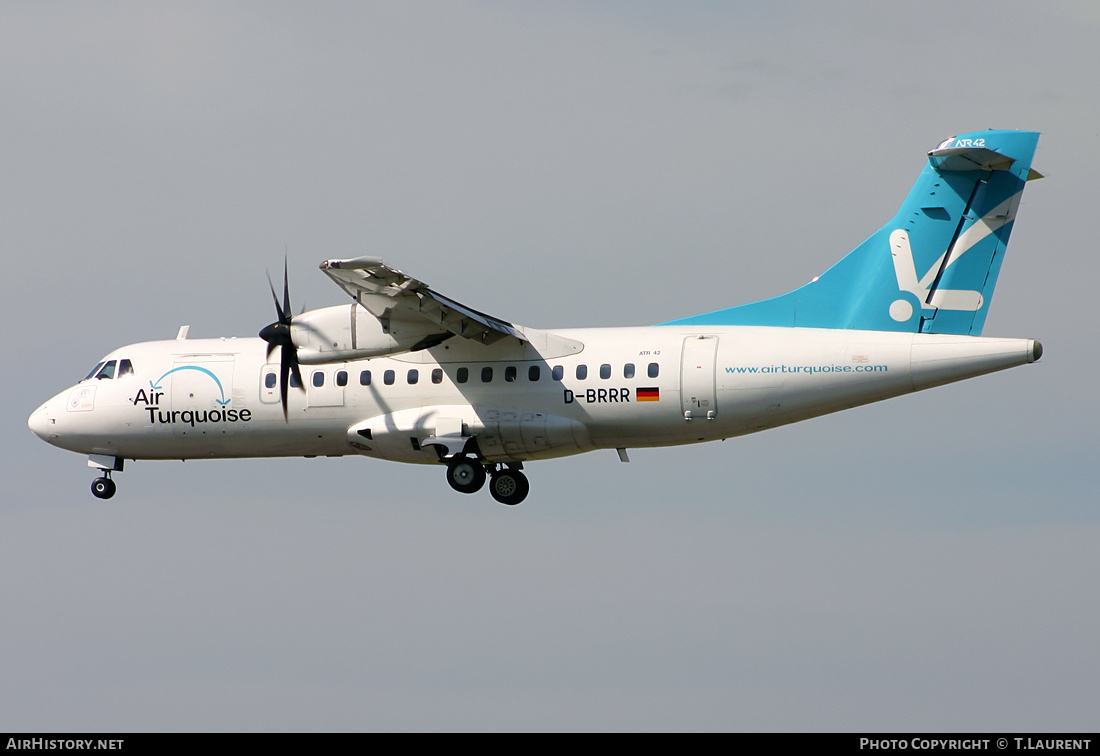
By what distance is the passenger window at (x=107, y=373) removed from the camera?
33531 millimetres

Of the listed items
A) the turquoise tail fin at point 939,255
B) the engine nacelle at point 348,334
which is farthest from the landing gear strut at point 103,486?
the turquoise tail fin at point 939,255

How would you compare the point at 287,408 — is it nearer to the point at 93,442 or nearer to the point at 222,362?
the point at 222,362

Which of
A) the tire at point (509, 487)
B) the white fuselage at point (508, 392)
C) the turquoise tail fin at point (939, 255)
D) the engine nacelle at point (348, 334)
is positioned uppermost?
the turquoise tail fin at point (939, 255)

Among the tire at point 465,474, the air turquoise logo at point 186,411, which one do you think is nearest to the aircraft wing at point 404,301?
the tire at point 465,474

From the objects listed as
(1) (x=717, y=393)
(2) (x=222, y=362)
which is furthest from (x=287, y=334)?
(1) (x=717, y=393)

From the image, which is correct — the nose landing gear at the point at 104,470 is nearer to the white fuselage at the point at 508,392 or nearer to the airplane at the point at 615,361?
the white fuselage at the point at 508,392

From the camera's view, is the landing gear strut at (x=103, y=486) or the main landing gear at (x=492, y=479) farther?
the landing gear strut at (x=103, y=486)

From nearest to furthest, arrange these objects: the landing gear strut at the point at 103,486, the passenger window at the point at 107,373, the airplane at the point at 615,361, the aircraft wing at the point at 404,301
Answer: the aircraft wing at the point at 404,301 < the airplane at the point at 615,361 < the passenger window at the point at 107,373 < the landing gear strut at the point at 103,486

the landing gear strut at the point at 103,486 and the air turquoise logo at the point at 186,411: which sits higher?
the air turquoise logo at the point at 186,411

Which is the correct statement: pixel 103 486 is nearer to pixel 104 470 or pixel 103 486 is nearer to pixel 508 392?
pixel 104 470

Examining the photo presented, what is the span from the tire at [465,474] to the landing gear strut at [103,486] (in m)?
8.73

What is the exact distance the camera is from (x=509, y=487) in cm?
3142

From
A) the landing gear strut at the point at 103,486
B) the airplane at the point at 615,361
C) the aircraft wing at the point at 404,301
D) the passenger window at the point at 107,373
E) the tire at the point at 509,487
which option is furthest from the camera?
the landing gear strut at the point at 103,486

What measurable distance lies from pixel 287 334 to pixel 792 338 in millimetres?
9861
